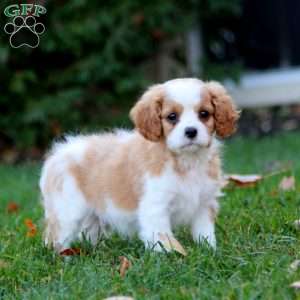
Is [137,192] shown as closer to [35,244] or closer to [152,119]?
[152,119]

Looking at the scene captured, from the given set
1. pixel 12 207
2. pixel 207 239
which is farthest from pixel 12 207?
pixel 207 239

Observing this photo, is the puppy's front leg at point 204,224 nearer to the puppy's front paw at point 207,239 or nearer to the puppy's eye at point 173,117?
the puppy's front paw at point 207,239

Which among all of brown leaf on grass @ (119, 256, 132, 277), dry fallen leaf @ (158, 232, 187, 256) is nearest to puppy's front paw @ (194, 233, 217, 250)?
dry fallen leaf @ (158, 232, 187, 256)

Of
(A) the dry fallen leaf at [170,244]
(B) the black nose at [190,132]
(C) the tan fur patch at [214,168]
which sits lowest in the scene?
(A) the dry fallen leaf at [170,244]

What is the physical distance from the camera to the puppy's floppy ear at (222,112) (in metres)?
4.48

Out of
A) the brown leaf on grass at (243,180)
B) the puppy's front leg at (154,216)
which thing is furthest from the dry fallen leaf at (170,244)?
the brown leaf on grass at (243,180)

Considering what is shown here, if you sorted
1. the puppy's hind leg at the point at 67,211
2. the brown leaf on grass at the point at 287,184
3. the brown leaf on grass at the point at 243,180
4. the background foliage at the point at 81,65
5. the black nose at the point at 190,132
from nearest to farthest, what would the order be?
the black nose at the point at 190,132 → the puppy's hind leg at the point at 67,211 → the brown leaf on grass at the point at 287,184 → the brown leaf on grass at the point at 243,180 → the background foliage at the point at 81,65

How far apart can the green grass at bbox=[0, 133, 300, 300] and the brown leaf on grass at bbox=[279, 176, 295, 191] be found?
0.79 feet

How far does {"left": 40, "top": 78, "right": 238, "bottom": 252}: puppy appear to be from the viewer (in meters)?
4.39

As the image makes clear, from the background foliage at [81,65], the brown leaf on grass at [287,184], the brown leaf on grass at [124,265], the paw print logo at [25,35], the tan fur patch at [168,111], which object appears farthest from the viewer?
the background foliage at [81,65]

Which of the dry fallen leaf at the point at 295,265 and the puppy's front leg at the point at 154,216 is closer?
the dry fallen leaf at the point at 295,265

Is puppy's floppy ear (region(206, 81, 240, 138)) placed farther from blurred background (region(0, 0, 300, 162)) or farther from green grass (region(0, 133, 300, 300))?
blurred background (region(0, 0, 300, 162))

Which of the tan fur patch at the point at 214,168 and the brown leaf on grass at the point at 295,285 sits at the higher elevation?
the tan fur patch at the point at 214,168

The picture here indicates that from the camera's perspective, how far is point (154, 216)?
4430 mm
